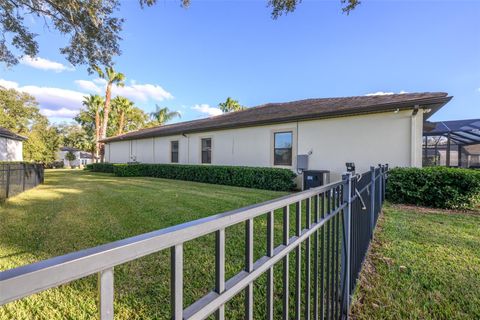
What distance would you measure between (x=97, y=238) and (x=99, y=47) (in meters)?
6.46

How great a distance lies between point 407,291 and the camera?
278 centimetres

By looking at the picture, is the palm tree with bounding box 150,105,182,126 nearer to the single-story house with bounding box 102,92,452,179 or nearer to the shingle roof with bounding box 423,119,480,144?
the single-story house with bounding box 102,92,452,179

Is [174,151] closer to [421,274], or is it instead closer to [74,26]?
[74,26]

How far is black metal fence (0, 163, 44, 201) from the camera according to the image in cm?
764

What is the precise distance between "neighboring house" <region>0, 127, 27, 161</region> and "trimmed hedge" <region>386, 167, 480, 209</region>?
2154cm

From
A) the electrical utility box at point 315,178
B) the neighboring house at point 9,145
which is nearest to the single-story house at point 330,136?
the electrical utility box at point 315,178

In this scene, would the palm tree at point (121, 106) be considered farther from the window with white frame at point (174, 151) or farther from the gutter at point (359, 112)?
the gutter at point (359, 112)

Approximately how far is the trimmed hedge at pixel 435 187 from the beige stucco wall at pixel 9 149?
73.8 feet

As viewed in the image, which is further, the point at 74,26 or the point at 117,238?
the point at 74,26

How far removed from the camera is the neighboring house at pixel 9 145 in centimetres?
1673

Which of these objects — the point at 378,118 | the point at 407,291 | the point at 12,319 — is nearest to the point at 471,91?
the point at 378,118

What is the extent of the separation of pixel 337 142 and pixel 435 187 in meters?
3.28

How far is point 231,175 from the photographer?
11281mm

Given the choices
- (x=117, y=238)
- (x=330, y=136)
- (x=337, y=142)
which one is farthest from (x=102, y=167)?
Result: (x=117, y=238)
